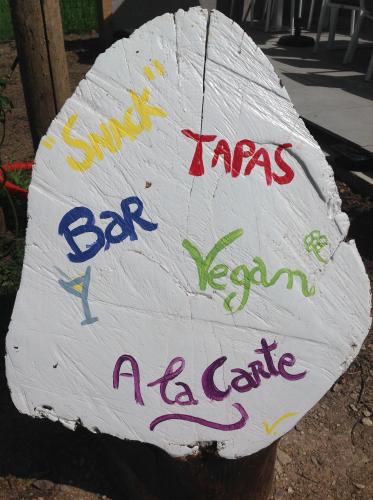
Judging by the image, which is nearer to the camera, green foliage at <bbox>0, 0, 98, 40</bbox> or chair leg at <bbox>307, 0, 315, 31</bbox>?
chair leg at <bbox>307, 0, 315, 31</bbox>

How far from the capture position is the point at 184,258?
1359 millimetres

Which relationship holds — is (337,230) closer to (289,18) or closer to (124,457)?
(124,457)

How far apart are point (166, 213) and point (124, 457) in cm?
83

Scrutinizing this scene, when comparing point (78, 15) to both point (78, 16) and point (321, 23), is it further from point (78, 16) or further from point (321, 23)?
point (321, 23)

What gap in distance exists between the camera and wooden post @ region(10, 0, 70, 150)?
2.29m

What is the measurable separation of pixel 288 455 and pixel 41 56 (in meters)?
2.00

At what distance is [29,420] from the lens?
217 cm

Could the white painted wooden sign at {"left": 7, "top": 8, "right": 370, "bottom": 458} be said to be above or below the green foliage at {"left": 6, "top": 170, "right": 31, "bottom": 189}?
above

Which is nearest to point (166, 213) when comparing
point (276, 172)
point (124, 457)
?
point (276, 172)

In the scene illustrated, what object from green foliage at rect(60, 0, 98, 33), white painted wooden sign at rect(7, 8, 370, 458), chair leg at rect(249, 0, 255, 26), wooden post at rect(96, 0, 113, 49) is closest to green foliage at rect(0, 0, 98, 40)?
green foliage at rect(60, 0, 98, 33)

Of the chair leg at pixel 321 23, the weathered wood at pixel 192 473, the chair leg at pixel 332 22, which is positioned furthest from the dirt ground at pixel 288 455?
the chair leg at pixel 321 23

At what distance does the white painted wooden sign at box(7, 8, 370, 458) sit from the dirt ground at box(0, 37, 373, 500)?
2.38 feet

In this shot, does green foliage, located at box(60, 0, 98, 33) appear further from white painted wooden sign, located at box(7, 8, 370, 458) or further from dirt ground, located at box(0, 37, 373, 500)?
white painted wooden sign, located at box(7, 8, 370, 458)

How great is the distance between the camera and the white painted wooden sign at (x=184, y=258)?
50.7 inches
